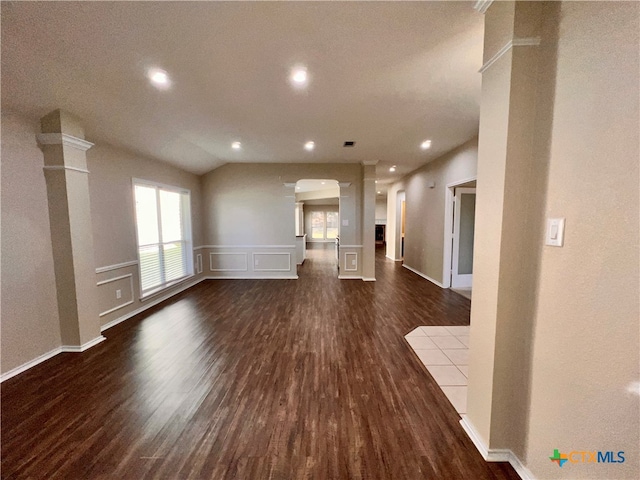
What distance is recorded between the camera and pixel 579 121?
3.60 feet

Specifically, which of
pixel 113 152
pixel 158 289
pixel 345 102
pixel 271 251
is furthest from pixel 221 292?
pixel 345 102

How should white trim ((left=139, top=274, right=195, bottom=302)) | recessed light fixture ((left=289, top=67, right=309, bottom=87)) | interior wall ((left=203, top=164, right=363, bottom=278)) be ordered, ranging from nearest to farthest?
recessed light fixture ((left=289, top=67, right=309, bottom=87)) → white trim ((left=139, top=274, right=195, bottom=302)) → interior wall ((left=203, top=164, right=363, bottom=278))

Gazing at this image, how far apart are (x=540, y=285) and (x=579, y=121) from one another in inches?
31.0

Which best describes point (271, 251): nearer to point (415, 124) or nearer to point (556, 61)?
point (415, 124)

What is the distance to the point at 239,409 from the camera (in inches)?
75.0

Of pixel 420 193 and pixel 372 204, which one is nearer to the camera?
pixel 372 204

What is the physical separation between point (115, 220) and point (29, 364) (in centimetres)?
186

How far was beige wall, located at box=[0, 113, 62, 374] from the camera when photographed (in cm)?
230

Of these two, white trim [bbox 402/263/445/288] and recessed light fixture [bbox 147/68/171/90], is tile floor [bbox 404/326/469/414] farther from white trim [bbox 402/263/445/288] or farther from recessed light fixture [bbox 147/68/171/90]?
recessed light fixture [bbox 147/68/171/90]

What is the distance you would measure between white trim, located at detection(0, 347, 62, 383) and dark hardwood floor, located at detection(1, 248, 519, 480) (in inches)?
2.9

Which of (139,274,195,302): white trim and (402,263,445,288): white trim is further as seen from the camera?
(402,263,445,288): white trim

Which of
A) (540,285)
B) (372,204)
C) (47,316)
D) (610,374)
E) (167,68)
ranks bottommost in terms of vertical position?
(47,316)

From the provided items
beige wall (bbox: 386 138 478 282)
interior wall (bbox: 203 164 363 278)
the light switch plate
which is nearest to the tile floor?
the light switch plate

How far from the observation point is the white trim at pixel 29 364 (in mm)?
2284
